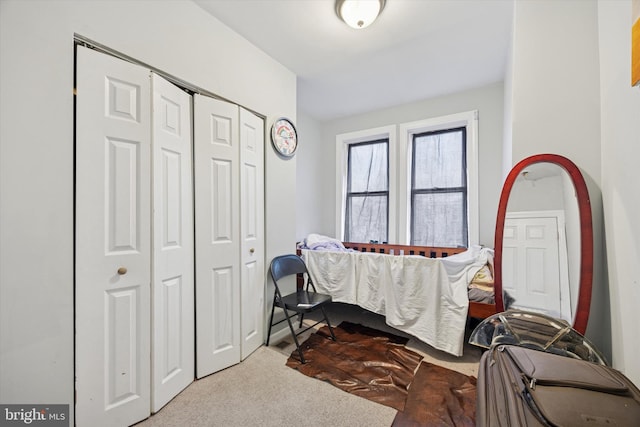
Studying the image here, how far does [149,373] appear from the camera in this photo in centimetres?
148

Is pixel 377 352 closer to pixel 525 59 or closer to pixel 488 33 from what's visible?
pixel 525 59

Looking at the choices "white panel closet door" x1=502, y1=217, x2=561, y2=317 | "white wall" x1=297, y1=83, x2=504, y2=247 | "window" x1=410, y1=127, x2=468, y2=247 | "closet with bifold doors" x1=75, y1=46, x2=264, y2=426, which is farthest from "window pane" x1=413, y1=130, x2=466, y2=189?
"closet with bifold doors" x1=75, y1=46, x2=264, y2=426

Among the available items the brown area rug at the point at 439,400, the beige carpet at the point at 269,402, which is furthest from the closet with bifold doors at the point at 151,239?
the brown area rug at the point at 439,400

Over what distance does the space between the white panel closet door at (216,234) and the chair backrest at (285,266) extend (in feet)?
1.25

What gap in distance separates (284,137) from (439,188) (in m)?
2.15

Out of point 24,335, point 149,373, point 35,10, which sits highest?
point 35,10

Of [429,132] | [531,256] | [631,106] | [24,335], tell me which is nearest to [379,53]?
[429,132]

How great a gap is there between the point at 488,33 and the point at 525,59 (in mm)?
681

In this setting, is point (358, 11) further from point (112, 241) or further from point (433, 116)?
point (112, 241)

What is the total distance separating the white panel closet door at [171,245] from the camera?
1.52 meters

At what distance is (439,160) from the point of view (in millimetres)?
3357

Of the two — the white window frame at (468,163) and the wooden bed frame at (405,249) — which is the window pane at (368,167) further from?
the wooden bed frame at (405,249)

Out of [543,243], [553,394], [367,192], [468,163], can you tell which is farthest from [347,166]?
[553,394]

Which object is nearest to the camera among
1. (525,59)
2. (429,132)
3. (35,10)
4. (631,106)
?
(631,106)
